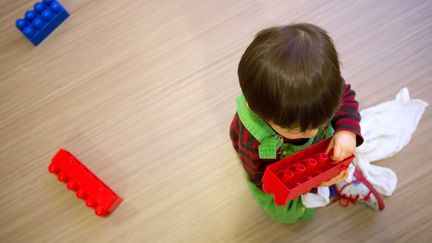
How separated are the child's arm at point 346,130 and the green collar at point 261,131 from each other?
0.10 m

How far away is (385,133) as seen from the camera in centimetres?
87

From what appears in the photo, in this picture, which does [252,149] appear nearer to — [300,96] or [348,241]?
[300,96]

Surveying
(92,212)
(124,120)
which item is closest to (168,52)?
(124,120)

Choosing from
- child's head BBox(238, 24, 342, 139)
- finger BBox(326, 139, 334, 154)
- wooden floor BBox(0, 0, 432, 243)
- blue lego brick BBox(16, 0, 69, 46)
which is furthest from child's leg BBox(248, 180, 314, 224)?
blue lego brick BBox(16, 0, 69, 46)

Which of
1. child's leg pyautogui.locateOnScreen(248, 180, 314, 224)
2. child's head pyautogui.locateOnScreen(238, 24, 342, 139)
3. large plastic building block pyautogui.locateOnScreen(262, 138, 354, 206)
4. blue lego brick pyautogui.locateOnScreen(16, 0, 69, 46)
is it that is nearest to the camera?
child's head pyautogui.locateOnScreen(238, 24, 342, 139)

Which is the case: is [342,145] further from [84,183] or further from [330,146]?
[84,183]

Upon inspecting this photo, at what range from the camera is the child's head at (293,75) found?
496 mm

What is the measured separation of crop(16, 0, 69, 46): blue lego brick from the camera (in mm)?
1058

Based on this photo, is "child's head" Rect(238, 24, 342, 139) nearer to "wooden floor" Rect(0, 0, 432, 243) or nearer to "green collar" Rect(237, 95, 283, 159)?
"green collar" Rect(237, 95, 283, 159)

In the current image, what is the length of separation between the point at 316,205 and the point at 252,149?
9.3 inches

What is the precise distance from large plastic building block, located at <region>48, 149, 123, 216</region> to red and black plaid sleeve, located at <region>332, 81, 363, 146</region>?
0.53 m

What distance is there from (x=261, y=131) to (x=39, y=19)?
2.58ft

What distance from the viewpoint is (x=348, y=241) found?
820 millimetres

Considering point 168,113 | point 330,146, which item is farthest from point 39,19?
point 330,146
